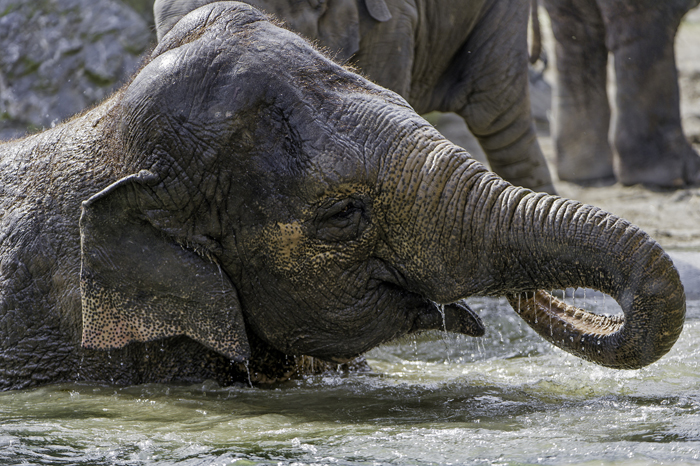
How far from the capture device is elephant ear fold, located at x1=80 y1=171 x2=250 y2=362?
2988mm

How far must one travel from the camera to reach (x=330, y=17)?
5.03 m

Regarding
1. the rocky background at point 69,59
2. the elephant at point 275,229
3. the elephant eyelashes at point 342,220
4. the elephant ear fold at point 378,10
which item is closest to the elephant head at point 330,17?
the elephant ear fold at point 378,10

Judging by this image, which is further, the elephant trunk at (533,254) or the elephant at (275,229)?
the elephant at (275,229)

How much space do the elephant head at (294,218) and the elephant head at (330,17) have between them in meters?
1.63

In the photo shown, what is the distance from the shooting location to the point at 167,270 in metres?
3.03

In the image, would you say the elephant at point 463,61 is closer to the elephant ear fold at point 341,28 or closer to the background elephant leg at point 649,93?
the elephant ear fold at point 341,28

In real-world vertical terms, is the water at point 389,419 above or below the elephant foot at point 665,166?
below

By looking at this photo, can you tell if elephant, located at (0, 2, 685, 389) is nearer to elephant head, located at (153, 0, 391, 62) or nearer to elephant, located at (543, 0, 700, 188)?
elephant head, located at (153, 0, 391, 62)

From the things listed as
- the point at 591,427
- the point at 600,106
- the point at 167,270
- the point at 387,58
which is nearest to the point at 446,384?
the point at 591,427

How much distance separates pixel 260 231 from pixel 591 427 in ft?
3.75

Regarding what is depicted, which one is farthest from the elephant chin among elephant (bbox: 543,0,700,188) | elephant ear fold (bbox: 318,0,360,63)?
elephant (bbox: 543,0,700,188)

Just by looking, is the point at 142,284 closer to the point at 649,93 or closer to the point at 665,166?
the point at 665,166

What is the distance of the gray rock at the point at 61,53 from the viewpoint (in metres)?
8.48

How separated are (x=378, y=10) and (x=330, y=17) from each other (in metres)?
0.31
